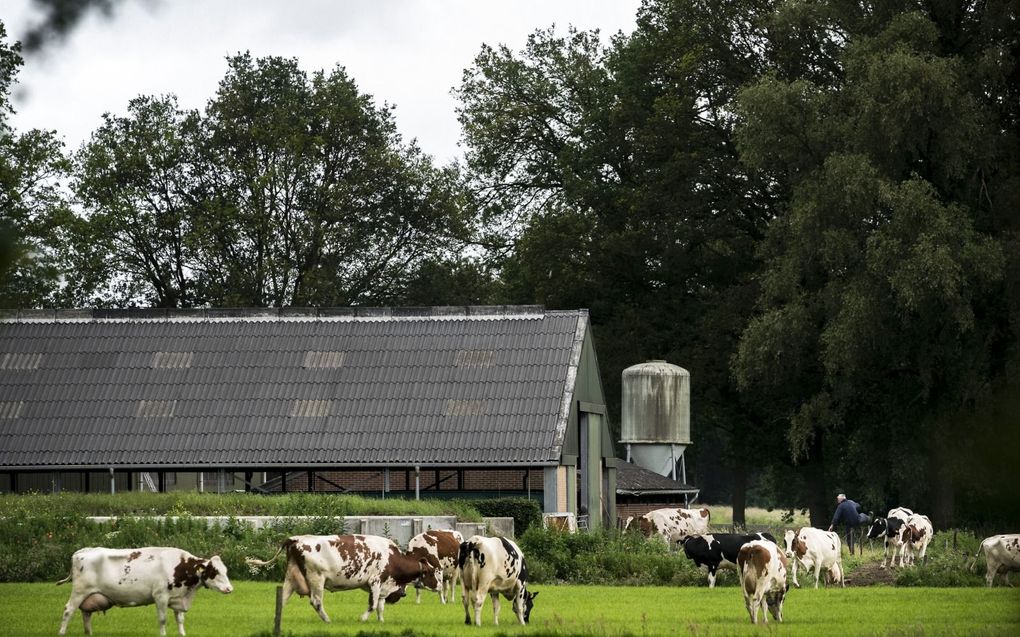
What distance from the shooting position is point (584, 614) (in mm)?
19734

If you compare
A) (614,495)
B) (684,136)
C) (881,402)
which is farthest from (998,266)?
(684,136)

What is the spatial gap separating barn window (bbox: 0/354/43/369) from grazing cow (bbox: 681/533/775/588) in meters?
23.0

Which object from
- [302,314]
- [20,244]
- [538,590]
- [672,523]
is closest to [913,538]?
[672,523]

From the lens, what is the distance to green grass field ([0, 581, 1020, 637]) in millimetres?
16641

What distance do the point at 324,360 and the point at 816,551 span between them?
19321mm

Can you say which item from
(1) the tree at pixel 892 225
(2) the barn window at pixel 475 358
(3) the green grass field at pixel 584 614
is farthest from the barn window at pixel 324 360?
(3) the green grass field at pixel 584 614

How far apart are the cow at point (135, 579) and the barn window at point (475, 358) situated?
2465 centimetres

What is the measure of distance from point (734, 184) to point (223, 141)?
72.9ft

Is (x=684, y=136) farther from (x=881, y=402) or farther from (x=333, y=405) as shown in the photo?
(x=333, y=405)

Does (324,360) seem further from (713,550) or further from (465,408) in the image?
(713,550)

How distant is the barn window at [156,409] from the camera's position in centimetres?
4059

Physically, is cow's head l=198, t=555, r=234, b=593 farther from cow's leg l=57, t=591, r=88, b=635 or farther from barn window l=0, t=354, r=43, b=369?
barn window l=0, t=354, r=43, b=369

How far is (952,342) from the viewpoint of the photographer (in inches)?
1658

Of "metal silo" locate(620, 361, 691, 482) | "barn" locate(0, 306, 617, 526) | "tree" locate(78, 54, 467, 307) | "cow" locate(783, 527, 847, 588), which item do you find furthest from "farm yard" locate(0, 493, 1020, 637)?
"tree" locate(78, 54, 467, 307)
